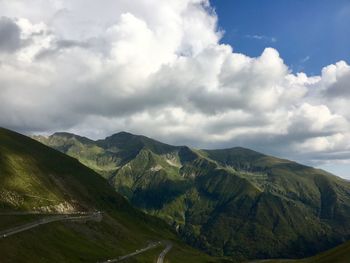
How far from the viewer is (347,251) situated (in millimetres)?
148250

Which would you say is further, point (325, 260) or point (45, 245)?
point (45, 245)

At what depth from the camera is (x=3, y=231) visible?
177 metres

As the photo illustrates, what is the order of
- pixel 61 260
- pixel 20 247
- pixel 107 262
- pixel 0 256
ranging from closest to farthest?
pixel 0 256
pixel 20 247
pixel 61 260
pixel 107 262

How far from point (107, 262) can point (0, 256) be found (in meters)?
59.8

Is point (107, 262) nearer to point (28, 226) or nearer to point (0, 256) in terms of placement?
point (28, 226)

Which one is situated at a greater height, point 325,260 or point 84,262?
point 325,260

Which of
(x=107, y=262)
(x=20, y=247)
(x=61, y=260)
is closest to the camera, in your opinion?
(x=20, y=247)

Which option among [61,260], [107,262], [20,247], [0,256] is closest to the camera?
[0,256]

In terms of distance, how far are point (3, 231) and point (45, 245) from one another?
18431mm

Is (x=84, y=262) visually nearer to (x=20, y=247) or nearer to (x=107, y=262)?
(x=107, y=262)

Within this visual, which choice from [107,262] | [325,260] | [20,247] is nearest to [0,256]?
[20,247]

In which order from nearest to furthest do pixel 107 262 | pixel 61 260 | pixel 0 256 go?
pixel 0 256 < pixel 61 260 < pixel 107 262

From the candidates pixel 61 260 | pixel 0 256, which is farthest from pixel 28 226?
pixel 0 256

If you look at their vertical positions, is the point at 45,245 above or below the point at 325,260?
below
